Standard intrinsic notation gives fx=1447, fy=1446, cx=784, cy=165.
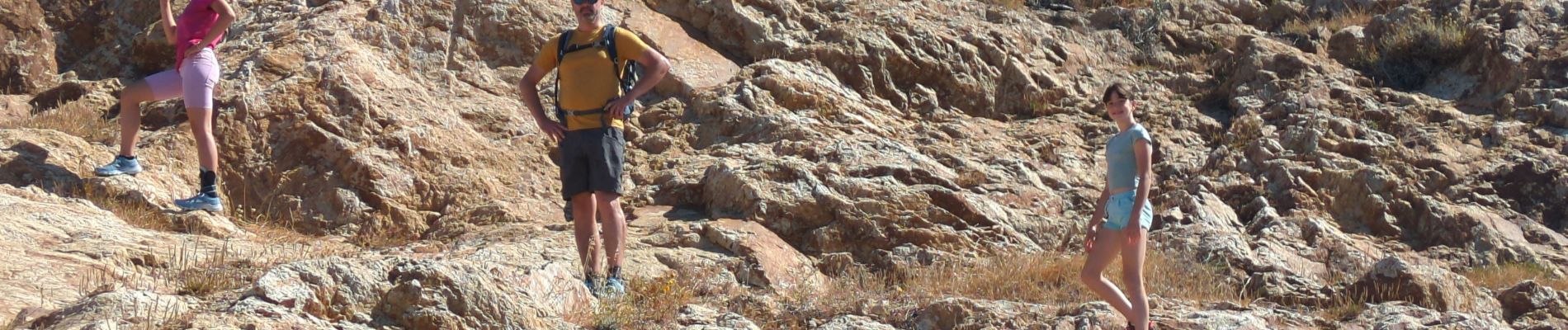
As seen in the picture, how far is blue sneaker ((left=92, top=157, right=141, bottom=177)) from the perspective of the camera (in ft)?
23.6

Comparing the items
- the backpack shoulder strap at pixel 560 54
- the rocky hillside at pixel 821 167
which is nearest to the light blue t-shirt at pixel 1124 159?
the rocky hillside at pixel 821 167

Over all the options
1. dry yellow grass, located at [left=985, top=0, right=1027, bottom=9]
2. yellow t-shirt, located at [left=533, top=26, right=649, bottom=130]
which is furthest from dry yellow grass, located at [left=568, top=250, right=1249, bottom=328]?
dry yellow grass, located at [left=985, top=0, right=1027, bottom=9]

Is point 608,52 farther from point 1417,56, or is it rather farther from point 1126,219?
point 1417,56

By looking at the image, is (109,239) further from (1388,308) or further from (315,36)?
(1388,308)

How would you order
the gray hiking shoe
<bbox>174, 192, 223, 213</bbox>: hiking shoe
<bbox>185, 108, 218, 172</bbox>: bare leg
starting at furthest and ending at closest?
1. <bbox>174, 192, 223, 213</bbox>: hiking shoe
2. <bbox>185, 108, 218, 172</bbox>: bare leg
3. the gray hiking shoe

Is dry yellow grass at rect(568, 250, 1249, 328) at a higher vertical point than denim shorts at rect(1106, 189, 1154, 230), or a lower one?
lower

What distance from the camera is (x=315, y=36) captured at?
8.57 metres

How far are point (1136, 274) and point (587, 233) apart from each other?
2.39 m

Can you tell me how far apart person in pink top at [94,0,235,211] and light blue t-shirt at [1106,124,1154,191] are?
4.28m

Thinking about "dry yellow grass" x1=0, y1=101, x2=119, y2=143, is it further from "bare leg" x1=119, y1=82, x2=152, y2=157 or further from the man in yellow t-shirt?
the man in yellow t-shirt

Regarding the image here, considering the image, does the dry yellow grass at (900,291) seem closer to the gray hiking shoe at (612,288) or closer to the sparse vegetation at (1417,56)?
the gray hiking shoe at (612,288)

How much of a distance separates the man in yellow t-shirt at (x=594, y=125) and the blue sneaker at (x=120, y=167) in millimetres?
2297

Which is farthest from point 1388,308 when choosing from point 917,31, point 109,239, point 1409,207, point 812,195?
point 109,239

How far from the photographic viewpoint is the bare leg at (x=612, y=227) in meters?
6.41
